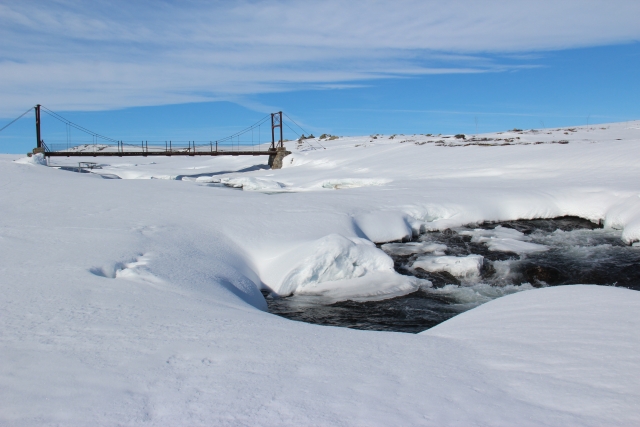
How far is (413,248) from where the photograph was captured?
10656 mm

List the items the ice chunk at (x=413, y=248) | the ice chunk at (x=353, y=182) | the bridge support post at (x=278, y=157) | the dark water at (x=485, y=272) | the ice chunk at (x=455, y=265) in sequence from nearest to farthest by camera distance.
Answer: the dark water at (x=485, y=272) < the ice chunk at (x=455, y=265) < the ice chunk at (x=413, y=248) < the ice chunk at (x=353, y=182) < the bridge support post at (x=278, y=157)

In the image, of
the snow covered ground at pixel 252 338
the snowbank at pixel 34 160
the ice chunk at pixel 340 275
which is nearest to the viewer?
the snow covered ground at pixel 252 338

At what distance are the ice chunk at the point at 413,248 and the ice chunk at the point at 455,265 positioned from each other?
75 centimetres

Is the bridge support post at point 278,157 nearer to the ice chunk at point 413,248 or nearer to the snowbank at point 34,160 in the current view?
the snowbank at point 34,160

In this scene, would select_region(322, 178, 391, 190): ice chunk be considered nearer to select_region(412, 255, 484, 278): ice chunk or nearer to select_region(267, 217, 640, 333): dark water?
select_region(267, 217, 640, 333): dark water

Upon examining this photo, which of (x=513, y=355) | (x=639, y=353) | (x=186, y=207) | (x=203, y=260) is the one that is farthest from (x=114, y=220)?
(x=639, y=353)

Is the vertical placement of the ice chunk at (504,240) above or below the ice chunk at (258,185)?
below

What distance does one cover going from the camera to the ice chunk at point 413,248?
408 inches

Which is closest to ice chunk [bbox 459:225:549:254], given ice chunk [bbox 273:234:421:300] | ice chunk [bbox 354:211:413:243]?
ice chunk [bbox 354:211:413:243]

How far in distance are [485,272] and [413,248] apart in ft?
6.38

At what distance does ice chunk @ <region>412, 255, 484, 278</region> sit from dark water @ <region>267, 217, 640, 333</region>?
0.06m

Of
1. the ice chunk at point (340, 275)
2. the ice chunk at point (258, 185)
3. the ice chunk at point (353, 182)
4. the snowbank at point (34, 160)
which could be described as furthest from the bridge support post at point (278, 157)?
the ice chunk at point (340, 275)

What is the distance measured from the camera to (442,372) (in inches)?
142

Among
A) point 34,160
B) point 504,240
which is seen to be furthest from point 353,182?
point 34,160
